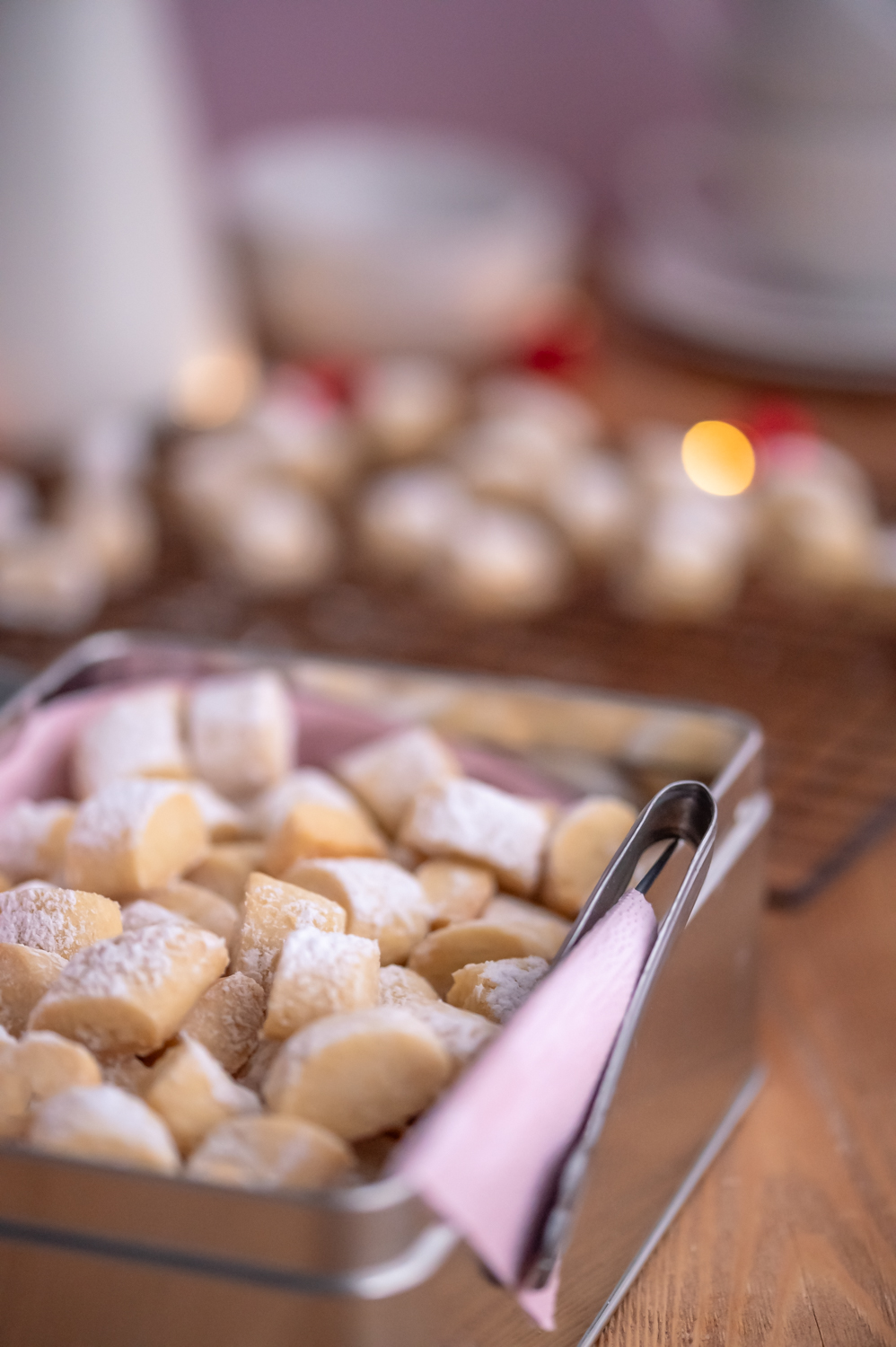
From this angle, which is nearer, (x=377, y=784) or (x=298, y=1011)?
(x=298, y=1011)

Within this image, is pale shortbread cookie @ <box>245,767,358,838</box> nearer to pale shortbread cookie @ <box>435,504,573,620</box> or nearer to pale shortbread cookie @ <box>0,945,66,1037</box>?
pale shortbread cookie @ <box>0,945,66,1037</box>

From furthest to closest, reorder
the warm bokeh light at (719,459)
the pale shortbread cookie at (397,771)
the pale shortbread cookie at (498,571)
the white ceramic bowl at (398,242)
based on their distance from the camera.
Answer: the white ceramic bowl at (398,242) → the warm bokeh light at (719,459) → the pale shortbread cookie at (498,571) → the pale shortbread cookie at (397,771)

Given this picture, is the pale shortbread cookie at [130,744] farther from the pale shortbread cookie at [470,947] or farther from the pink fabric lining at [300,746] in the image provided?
the pale shortbread cookie at [470,947]

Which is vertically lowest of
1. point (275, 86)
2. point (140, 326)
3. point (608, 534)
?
point (608, 534)

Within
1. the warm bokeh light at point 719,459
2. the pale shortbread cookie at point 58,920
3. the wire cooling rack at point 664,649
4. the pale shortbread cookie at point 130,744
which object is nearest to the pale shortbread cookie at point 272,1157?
the pale shortbread cookie at point 58,920

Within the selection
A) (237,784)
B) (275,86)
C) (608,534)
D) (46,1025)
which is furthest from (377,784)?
(275,86)

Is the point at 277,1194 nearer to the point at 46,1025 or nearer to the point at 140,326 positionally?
the point at 46,1025
